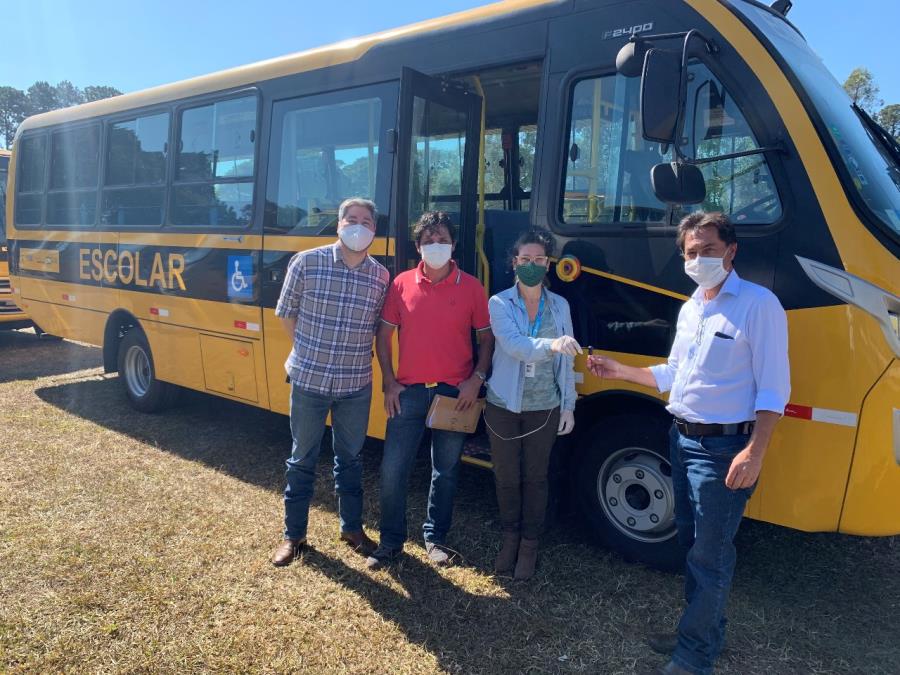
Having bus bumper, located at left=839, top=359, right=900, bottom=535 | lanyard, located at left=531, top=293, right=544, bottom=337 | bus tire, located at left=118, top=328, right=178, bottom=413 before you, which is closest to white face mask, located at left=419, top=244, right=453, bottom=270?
lanyard, located at left=531, top=293, right=544, bottom=337

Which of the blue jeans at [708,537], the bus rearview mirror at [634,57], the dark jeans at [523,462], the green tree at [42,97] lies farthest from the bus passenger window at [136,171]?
the green tree at [42,97]

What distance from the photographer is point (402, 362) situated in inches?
141

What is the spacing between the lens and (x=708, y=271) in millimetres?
2646

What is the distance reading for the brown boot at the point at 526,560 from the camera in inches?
145

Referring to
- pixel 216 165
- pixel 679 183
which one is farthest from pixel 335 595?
pixel 216 165

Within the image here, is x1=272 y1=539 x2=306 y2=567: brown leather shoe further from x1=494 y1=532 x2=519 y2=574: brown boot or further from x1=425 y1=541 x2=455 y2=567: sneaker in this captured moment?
x1=494 y1=532 x2=519 y2=574: brown boot

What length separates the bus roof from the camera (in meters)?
4.15

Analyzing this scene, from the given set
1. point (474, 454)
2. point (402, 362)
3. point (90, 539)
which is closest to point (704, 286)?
point (402, 362)

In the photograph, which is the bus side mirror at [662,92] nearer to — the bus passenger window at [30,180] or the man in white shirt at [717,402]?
the man in white shirt at [717,402]

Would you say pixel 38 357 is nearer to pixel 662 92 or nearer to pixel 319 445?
pixel 319 445

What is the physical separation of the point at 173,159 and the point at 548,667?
5.17m

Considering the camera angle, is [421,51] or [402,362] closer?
[402,362]

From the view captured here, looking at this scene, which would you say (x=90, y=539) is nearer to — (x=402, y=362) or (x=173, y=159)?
(x=402, y=362)

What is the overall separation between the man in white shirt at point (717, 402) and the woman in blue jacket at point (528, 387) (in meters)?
0.71
